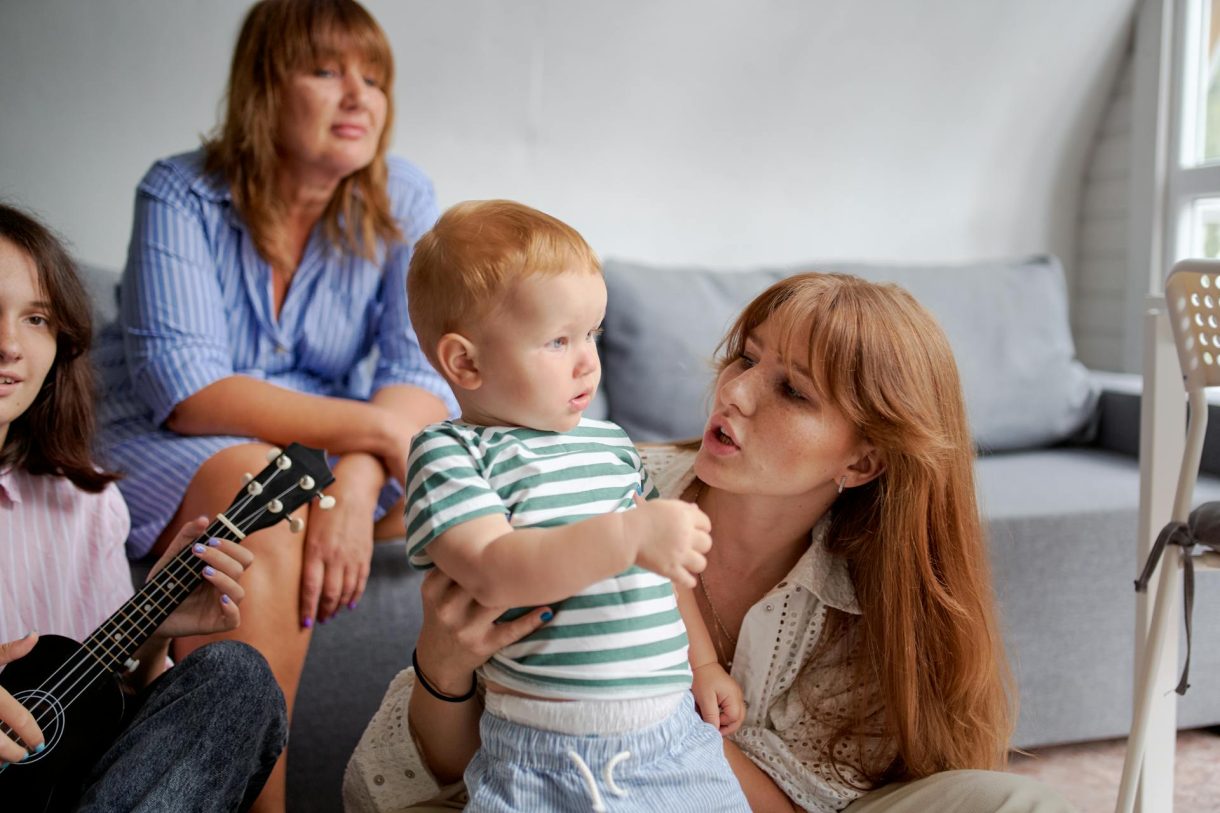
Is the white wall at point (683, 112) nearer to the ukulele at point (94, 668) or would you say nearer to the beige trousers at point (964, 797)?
the ukulele at point (94, 668)

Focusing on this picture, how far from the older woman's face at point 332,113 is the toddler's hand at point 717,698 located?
1.17 metres

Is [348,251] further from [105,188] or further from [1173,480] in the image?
[1173,480]

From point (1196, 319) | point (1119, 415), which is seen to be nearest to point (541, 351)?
point (1196, 319)

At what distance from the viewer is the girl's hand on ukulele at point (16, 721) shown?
1146mm

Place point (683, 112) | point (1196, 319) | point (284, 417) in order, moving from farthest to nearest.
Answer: point (683, 112), point (284, 417), point (1196, 319)

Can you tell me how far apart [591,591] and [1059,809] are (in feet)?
1.91

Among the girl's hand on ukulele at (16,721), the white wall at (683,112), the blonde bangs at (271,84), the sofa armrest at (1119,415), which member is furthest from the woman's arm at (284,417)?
the sofa armrest at (1119,415)

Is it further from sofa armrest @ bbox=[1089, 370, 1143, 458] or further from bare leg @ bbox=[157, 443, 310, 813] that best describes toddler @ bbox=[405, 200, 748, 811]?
sofa armrest @ bbox=[1089, 370, 1143, 458]

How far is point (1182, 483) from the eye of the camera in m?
1.63

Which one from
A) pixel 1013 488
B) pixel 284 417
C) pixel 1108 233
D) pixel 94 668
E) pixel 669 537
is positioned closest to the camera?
pixel 669 537

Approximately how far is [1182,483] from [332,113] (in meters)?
1.51

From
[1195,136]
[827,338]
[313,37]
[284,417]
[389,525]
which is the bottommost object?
[389,525]

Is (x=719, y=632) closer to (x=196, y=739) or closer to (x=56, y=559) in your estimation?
(x=196, y=739)

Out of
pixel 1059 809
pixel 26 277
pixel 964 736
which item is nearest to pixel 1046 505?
pixel 964 736
